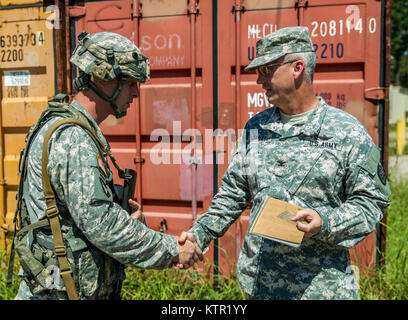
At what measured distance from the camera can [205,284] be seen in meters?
2.97

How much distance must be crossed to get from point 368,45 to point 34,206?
2.43m

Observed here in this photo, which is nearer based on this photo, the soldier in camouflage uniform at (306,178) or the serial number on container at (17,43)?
the soldier in camouflage uniform at (306,178)

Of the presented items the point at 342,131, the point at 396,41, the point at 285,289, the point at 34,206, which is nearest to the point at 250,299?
the point at 285,289

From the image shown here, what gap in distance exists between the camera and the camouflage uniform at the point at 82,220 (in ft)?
4.99

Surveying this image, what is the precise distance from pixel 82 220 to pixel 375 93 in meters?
2.24

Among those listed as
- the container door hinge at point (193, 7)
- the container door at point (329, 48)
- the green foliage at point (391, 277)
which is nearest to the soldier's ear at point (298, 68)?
the container door at point (329, 48)

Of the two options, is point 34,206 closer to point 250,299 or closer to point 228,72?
point 250,299

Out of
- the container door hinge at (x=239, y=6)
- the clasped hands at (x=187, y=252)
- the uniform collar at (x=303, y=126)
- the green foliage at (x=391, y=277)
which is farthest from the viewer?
the container door hinge at (x=239, y=6)

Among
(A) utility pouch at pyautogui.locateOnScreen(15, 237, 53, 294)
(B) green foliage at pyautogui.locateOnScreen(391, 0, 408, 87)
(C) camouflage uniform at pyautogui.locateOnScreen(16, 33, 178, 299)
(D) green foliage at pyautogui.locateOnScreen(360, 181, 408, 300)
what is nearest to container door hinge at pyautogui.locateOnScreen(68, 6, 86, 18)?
(C) camouflage uniform at pyautogui.locateOnScreen(16, 33, 178, 299)

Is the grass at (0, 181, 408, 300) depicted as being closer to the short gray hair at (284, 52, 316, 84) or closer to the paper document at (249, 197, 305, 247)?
the paper document at (249, 197, 305, 247)

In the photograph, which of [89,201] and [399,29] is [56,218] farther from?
[399,29]

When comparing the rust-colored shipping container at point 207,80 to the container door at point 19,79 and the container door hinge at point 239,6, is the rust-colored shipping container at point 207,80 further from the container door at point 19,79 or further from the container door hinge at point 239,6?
the container door at point 19,79

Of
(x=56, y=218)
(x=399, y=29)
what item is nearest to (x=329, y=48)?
(x=56, y=218)

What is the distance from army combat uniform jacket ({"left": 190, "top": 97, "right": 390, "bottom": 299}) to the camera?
1.64m
